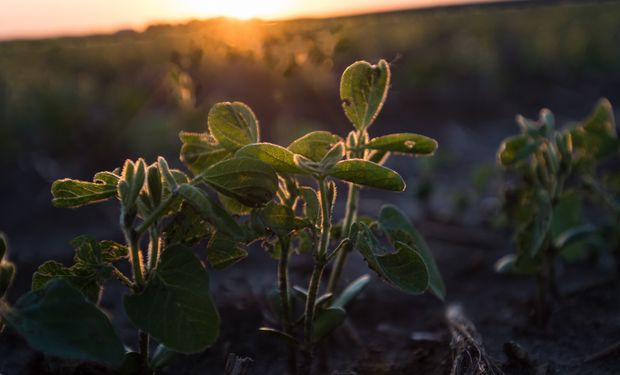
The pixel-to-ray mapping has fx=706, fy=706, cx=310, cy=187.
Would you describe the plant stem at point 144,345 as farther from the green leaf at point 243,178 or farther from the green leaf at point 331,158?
the green leaf at point 331,158

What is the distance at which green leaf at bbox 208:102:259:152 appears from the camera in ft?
5.86

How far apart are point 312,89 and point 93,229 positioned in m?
4.22

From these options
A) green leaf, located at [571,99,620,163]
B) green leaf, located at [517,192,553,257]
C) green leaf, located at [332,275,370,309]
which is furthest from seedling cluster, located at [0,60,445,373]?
green leaf, located at [571,99,620,163]

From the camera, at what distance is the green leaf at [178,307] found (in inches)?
58.4

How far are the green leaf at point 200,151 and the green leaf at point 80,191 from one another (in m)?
0.26

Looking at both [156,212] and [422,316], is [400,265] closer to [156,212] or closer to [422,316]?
[156,212]

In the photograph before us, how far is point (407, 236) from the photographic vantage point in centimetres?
185

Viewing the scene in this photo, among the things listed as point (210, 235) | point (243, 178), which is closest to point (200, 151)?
point (210, 235)

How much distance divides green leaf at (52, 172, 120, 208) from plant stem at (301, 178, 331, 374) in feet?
1.61

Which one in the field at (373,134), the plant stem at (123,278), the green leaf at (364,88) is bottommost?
the field at (373,134)

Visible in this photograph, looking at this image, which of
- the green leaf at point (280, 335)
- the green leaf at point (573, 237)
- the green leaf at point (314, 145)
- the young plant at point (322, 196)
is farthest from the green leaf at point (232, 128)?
the green leaf at point (573, 237)

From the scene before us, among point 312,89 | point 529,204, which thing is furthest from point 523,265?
point 312,89

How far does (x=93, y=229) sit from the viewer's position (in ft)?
14.7

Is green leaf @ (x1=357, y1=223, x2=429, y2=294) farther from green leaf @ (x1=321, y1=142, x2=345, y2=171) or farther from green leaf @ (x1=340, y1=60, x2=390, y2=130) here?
green leaf @ (x1=340, y1=60, x2=390, y2=130)
